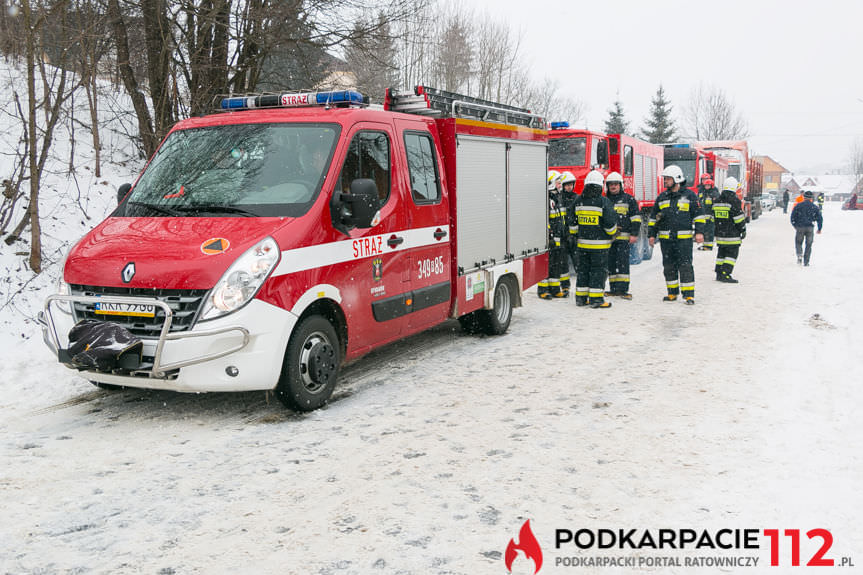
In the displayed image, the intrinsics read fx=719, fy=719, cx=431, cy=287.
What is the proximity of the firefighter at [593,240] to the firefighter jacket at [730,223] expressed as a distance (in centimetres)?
361

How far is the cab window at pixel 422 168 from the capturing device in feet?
22.3

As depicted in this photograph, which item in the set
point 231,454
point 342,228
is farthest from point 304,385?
point 342,228

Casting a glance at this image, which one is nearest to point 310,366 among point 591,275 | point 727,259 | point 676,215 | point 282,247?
point 282,247

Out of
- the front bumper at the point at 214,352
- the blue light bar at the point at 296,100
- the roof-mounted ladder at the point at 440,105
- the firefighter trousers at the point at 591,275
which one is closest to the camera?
the front bumper at the point at 214,352

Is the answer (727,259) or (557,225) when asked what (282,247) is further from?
(727,259)

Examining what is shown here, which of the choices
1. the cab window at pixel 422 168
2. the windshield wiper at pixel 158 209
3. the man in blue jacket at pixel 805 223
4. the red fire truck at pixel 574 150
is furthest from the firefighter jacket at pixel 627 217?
the windshield wiper at pixel 158 209

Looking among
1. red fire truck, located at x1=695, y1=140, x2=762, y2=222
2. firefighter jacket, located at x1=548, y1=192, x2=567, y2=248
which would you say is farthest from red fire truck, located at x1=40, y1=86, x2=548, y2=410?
red fire truck, located at x1=695, y1=140, x2=762, y2=222

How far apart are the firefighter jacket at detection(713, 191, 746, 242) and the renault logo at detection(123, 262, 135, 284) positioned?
453 inches

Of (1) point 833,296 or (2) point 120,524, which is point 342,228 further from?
(1) point 833,296

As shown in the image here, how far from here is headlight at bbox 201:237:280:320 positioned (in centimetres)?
482

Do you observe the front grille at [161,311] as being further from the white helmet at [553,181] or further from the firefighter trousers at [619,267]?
the white helmet at [553,181]

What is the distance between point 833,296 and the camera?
11.7 meters

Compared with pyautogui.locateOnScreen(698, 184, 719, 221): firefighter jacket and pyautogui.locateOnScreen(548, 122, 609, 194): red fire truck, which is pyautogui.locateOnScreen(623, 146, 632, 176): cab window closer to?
pyautogui.locateOnScreen(548, 122, 609, 194): red fire truck

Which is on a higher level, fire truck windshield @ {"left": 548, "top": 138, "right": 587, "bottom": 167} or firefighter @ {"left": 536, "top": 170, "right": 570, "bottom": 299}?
fire truck windshield @ {"left": 548, "top": 138, "right": 587, "bottom": 167}
